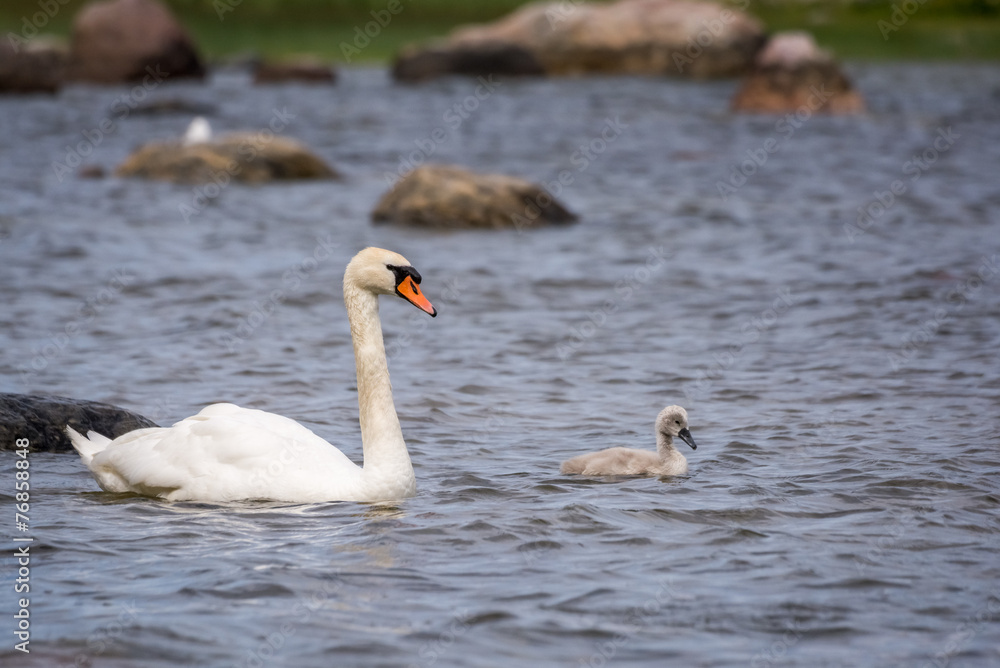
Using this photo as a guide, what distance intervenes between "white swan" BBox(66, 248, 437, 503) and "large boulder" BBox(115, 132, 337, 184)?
14.4 m

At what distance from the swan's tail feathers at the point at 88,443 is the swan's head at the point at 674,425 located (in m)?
3.42

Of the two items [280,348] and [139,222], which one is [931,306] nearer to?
[280,348]

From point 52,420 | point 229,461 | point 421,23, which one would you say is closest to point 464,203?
point 52,420

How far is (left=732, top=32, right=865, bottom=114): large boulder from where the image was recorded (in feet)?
106

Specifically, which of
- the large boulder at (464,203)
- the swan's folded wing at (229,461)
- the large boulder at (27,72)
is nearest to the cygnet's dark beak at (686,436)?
the swan's folded wing at (229,461)

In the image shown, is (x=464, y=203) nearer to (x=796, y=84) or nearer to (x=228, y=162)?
(x=228, y=162)

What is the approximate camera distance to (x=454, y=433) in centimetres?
946

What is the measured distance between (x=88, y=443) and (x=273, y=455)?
1.33m

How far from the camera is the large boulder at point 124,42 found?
1556 inches

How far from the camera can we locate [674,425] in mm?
8727

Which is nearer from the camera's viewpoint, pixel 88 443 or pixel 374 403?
pixel 374 403

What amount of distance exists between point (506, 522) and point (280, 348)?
17.1ft

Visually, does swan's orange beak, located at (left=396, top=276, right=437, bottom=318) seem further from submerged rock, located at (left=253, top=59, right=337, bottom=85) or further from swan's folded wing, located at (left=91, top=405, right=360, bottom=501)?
submerged rock, located at (left=253, top=59, right=337, bottom=85)

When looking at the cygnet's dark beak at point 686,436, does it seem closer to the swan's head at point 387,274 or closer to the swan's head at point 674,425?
the swan's head at point 674,425
